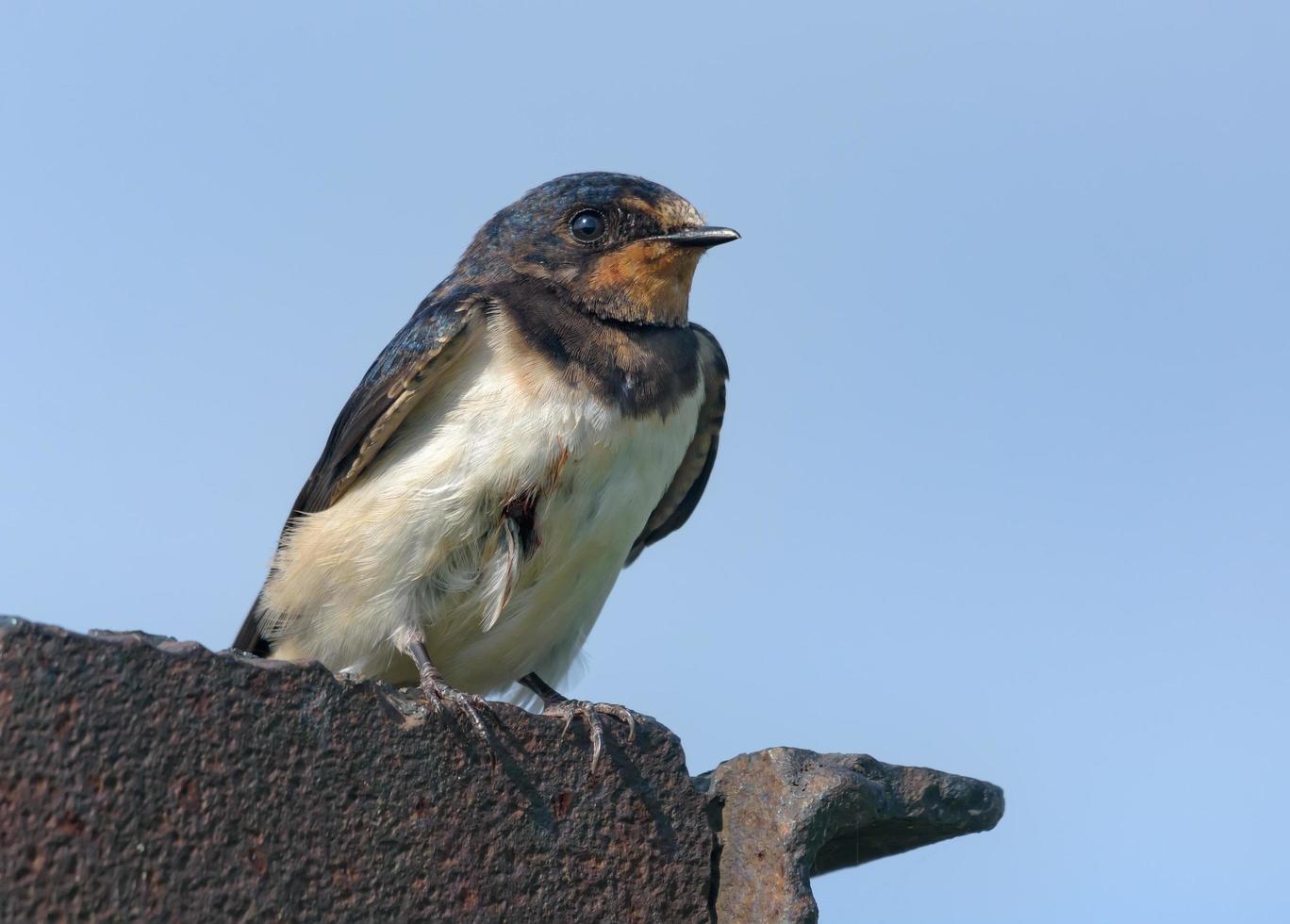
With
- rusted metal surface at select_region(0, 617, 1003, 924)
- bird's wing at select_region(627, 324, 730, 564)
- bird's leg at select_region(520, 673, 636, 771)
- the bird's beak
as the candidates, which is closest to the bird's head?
the bird's beak

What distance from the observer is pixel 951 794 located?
2984mm

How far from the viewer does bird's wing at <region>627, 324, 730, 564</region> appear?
14.9 feet

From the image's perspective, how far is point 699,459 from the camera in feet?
15.4

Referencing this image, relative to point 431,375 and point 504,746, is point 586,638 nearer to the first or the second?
point 431,375

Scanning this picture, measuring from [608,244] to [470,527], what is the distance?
1.07m

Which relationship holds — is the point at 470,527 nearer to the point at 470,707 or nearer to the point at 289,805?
the point at 470,707

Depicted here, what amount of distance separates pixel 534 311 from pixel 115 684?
6.77 feet

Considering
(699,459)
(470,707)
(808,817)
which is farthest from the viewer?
(699,459)

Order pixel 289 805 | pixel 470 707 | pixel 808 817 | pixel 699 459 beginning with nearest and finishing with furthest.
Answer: pixel 289 805
pixel 470 707
pixel 808 817
pixel 699 459

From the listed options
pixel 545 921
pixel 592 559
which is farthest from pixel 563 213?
pixel 545 921

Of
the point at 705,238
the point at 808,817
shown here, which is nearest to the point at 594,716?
the point at 808,817

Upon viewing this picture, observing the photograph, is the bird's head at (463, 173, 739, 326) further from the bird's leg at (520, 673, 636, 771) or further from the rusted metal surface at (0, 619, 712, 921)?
the rusted metal surface at (0, 619, 712, 921)

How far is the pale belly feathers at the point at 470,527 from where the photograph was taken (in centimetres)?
377

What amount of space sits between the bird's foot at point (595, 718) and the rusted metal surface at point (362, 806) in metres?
0.02
